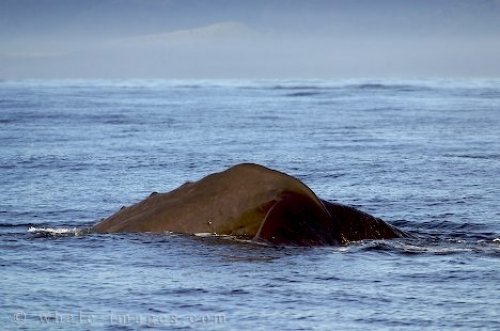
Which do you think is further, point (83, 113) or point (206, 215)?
point (83, 113)

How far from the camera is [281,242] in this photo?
1471 centimetres

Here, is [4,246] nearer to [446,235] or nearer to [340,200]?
[446,235]

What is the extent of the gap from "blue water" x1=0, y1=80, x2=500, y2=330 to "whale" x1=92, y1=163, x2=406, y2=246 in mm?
208

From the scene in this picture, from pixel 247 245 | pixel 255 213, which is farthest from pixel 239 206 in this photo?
pixel 247 245

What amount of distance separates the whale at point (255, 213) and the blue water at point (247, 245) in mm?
208

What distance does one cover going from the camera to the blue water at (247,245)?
→ 12.3 m

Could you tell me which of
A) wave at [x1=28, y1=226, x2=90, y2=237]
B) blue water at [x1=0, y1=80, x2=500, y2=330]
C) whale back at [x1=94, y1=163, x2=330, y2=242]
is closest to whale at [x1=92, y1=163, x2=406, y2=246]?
whale back at [x1=94, y1=163, x2=330, y2=242]

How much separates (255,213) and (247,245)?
387 mm

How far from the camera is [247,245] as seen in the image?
14617mm

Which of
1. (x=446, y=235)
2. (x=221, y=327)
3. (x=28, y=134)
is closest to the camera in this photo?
(x=221, y=327)

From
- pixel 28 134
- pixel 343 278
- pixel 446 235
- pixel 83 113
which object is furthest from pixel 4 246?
pixel 83 113

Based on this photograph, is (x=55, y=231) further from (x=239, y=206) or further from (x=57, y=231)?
(x=239, y=206)

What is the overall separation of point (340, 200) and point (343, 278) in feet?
23.4

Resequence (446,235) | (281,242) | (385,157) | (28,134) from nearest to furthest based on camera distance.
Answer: (281,242)
(446,235)
(385,157)
(28,134)
